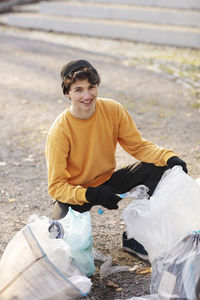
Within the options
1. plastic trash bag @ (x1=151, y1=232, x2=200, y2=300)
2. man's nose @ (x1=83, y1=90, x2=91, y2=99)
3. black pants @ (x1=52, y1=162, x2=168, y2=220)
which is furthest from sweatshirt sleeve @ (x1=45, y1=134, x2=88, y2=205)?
plastic trash bag @ (x1=151, y1=232, x2=200, y2=300)

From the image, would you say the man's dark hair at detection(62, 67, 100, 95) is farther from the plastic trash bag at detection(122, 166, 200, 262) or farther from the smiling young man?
the plastic trash bag at detection(122, 166, 200, 262)

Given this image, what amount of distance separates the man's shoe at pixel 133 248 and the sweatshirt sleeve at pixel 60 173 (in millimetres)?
A: 488

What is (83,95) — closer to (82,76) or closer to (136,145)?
(82,76)

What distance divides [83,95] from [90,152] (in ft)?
1.27

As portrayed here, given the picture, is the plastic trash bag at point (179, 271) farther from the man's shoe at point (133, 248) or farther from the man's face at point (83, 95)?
the man's face at point (83, 95)

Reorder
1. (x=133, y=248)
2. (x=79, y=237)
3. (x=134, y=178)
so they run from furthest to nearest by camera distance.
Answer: (x=134, y=178) → (x=133, y=248) → (x=79, y=237)

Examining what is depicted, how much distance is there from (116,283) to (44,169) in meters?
1.89

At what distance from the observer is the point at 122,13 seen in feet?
38.7

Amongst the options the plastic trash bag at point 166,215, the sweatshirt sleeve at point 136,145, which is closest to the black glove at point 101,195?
the plastic trash bag at point 166,215

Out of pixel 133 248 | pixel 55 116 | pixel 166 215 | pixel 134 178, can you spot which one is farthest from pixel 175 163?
pixel 55 116

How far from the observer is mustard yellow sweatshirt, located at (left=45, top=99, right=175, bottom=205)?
2775 millimetres

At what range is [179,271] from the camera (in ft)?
7.18

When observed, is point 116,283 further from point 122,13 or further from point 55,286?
point 122,13

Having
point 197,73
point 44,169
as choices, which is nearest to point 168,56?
point 197,73
